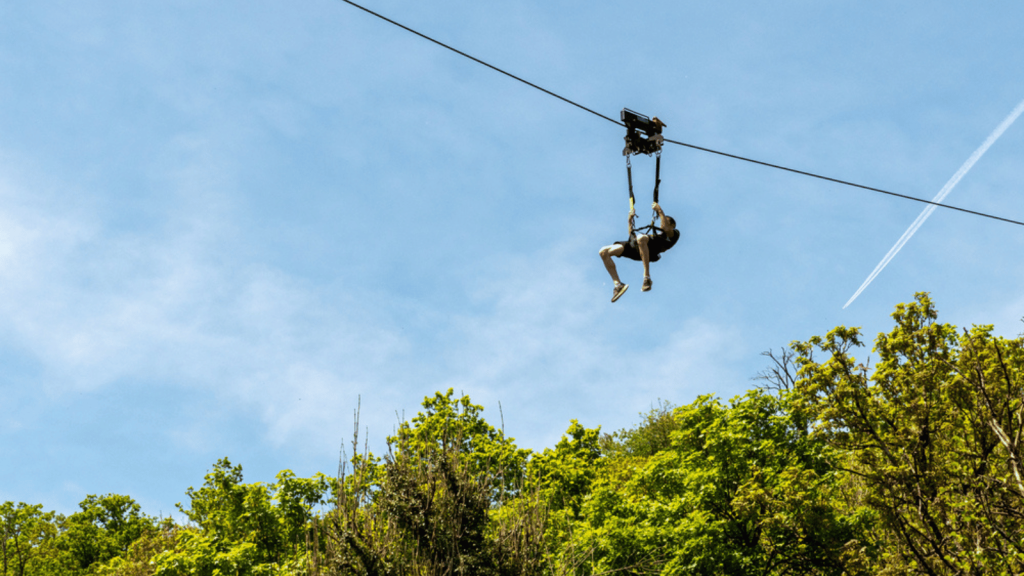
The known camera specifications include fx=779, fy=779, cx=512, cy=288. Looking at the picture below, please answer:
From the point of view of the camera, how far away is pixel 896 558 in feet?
44.9

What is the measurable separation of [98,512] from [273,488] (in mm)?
24784

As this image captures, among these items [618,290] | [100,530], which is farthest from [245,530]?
[100,530]

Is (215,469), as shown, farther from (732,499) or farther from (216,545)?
(732,499)

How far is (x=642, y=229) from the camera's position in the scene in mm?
10211

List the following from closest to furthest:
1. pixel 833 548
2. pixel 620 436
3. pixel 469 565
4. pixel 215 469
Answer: pixel 469 565 < pixel 833 548 < pixel 215 469 < pixel 620 436

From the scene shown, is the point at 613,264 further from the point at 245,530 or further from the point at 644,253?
the point at 245,530

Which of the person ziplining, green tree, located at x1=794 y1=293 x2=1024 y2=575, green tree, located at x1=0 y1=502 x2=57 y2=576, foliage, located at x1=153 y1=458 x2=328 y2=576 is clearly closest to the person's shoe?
the person ziplining

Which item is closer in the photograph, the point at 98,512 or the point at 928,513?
the point at 928,513

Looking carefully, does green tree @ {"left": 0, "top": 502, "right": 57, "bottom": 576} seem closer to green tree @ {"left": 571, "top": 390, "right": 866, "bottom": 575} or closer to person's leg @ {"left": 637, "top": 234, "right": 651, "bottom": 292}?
green tree @ {"left": 571, "top": 390, "right": 866, "bottom": 575}

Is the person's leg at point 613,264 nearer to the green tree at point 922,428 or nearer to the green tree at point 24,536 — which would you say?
the green tree at point 922,428

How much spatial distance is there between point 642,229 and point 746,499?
28.1 feet

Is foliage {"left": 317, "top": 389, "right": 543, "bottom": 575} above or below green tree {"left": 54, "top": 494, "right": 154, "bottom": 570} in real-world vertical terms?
below

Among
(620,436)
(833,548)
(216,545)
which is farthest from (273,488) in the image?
(620,436)

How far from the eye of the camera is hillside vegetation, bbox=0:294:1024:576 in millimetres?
11250
